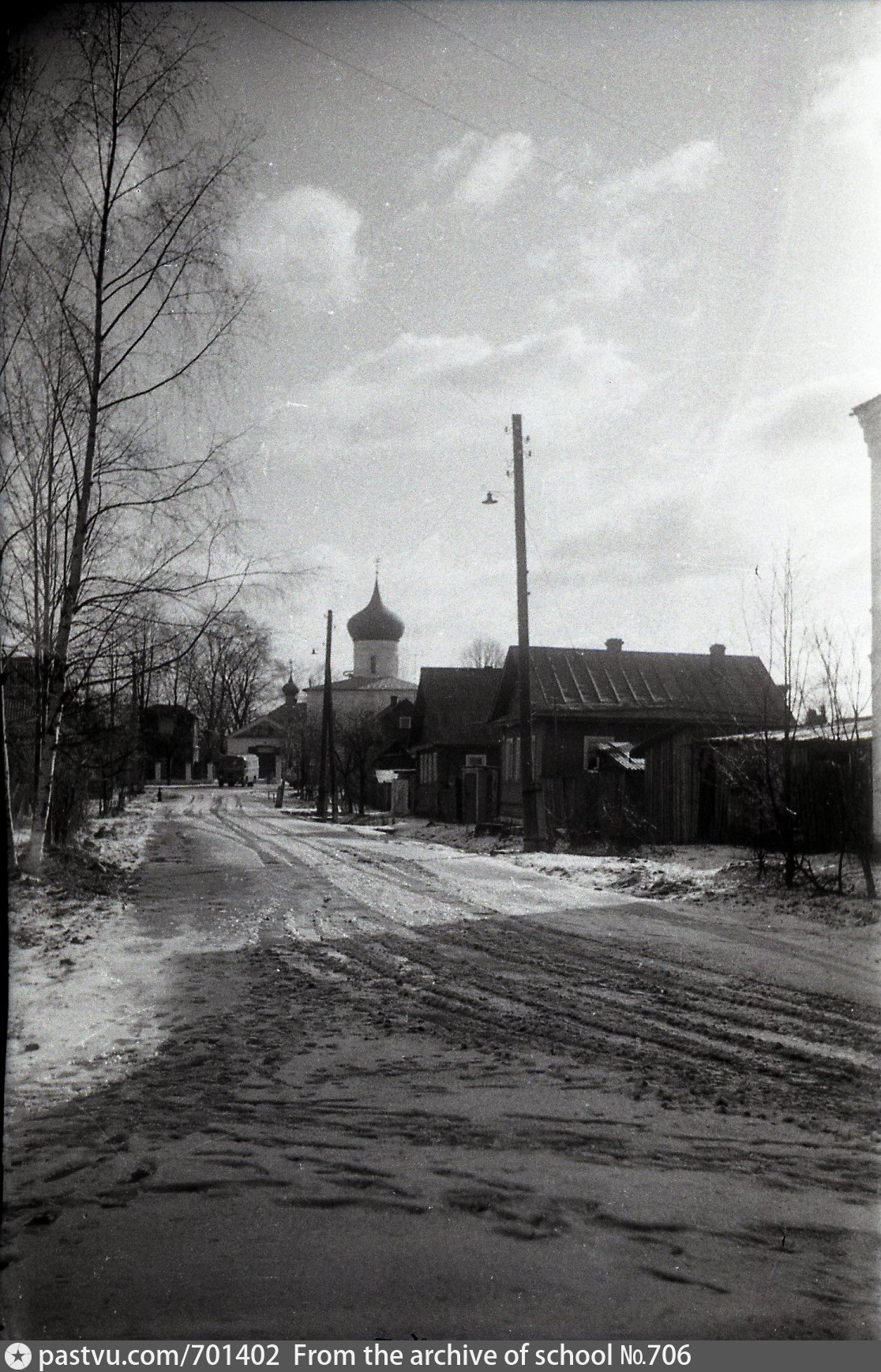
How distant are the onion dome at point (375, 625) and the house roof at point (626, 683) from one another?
170 ft

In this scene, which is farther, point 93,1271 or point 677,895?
point 677,895

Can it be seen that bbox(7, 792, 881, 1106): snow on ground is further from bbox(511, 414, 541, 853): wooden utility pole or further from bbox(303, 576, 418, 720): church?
bbox(303, 576, 418, 720): church

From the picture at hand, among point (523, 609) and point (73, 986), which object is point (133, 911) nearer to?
point (73, 986)

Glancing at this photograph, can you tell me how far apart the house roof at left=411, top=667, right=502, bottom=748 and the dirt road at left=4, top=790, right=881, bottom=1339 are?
31493 millimetres

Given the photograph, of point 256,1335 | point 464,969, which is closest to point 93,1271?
point 256,1335

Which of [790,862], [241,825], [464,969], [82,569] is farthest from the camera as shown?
[241,825]

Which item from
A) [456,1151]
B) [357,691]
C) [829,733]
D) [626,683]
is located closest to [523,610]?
[829,733]

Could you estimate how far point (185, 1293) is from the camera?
111 inches

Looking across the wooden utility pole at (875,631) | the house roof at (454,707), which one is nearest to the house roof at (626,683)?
the house roof at (454,707)

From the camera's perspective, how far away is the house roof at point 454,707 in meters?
39.6

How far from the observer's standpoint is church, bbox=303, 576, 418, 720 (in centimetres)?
8188

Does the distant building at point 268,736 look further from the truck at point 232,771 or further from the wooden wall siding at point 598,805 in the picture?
the wooden wall siding at point 598,805
